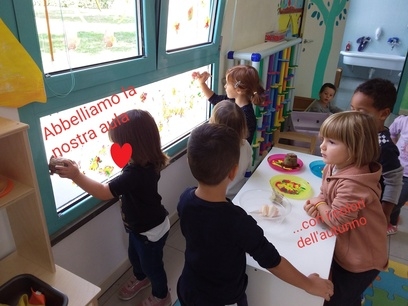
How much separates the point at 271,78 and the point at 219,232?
1.92 m

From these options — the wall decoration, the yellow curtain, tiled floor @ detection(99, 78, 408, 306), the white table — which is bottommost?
tiled floor @ detection(99, 78, 408, 306)

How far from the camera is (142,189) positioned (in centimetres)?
121

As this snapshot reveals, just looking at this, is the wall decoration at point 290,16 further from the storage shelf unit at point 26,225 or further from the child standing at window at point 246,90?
the storage shelf unit at point 26,225

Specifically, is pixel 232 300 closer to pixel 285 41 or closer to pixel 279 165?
pixel 279 165

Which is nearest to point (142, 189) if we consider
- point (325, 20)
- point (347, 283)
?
point (347, 283)

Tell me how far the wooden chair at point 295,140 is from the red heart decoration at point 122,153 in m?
1.72

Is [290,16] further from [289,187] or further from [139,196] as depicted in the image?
[139,196]

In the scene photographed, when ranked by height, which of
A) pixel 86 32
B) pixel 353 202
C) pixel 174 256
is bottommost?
pixel 174 256

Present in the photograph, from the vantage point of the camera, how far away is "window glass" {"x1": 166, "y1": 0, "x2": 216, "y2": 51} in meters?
1.67

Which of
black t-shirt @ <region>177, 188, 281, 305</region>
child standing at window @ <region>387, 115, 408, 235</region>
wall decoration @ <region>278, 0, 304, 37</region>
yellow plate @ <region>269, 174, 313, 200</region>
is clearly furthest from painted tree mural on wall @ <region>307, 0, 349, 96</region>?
black t-shirt @ <region>177, 188, 281, 305</region>

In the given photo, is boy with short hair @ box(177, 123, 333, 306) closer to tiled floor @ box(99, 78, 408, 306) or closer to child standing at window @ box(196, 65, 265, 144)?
tiled floor @ box(99, 78, 408, 306)

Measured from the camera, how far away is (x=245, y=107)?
69.7 inches

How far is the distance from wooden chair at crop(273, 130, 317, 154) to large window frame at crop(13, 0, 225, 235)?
1185mm

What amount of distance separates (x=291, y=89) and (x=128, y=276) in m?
2.21
